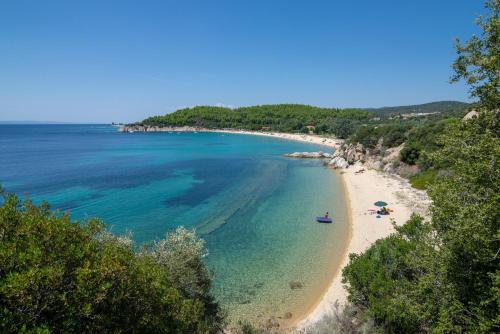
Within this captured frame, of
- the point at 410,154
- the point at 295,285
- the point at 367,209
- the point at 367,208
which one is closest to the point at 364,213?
the point at 367,209

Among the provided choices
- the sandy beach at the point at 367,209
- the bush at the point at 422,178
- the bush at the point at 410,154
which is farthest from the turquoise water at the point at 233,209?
the bush at the point at 410,154

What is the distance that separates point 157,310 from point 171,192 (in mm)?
43144

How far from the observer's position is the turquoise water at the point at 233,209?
902 inches

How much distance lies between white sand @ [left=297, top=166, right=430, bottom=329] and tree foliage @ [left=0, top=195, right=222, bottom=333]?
1221 cm

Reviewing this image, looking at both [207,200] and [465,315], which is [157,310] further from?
[207,200]

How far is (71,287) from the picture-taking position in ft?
23.3

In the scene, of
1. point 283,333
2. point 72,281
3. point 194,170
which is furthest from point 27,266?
point 194,170

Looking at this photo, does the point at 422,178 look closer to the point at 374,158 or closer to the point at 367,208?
the point at 367,208

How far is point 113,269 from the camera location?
7594mm

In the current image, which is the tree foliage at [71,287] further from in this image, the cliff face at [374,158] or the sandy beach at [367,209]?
the cliff face at [374,158]

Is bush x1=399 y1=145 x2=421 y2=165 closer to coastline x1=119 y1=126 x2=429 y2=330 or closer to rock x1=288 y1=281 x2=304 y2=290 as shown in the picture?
coastline x1=119 y1=126 x2=429 y2=330

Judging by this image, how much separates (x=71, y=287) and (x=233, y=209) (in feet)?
114

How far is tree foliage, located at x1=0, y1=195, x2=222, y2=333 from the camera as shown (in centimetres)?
628

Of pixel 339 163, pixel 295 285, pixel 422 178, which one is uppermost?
pixel 422 178
